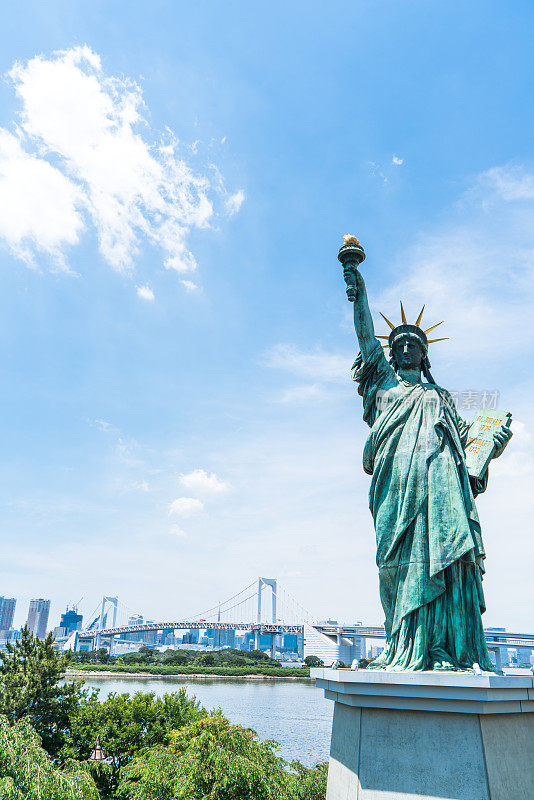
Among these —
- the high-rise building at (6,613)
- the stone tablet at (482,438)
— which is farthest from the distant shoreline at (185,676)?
the high-rise building at (6,613)

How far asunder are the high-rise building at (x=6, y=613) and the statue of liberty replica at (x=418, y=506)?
180667 millimetres

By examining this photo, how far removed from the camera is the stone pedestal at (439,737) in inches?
152

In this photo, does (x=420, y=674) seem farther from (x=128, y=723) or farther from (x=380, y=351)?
(x=128, y=723)

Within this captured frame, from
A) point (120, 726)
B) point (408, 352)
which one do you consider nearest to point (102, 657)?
point (120, 726)

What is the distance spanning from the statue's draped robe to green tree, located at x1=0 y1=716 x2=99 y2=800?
5.08 meters

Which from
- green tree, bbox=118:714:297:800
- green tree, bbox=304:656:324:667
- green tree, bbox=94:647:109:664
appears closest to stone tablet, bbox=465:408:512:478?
green tree, bbox=118:714:297:800

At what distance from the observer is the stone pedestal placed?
12.7ft

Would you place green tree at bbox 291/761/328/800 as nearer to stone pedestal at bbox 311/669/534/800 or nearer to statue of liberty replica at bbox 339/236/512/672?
statue of liberty replica at bbox 339/236/512/672

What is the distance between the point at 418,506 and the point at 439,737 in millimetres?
1871

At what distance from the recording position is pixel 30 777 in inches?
286

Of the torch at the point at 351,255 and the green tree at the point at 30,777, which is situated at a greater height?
the torch at the point at 351,255

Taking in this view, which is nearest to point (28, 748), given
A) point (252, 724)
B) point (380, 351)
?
point (380, 351)

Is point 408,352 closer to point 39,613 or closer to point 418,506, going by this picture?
point 418,506

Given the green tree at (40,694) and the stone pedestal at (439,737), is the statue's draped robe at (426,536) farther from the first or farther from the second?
the green tree at (40,694)
